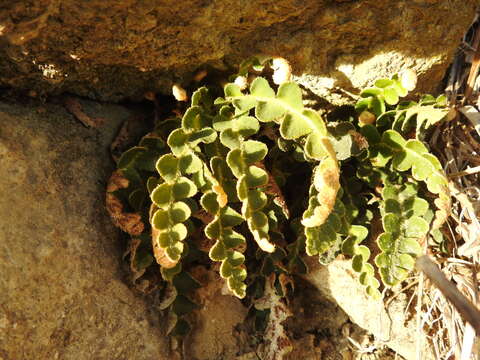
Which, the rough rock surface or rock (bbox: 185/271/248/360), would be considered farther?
rock (bbox: 185/271/248/360)

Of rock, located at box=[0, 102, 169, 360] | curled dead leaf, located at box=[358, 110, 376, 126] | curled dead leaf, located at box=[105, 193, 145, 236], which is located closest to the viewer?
rock, located at box=[0, 102, 169, 360]

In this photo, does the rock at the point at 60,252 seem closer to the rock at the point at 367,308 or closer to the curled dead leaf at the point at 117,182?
the curled dead leaf at the point at 117,182

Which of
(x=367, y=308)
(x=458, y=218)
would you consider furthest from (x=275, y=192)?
(x=458, y=218)

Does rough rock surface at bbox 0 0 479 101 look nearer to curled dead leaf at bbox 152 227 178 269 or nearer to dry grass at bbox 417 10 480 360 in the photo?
dry grass at bbox 417 10 480 360

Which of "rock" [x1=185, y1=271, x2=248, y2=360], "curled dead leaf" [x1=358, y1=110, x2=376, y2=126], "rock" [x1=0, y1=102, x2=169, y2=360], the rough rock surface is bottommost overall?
"rock" [x1=185, y1=271, x2=248, y2=360]

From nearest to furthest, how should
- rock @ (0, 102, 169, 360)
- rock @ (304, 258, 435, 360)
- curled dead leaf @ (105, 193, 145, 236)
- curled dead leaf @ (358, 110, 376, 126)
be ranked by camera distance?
rock @ (0, 102, 169, 360) → curled dead leaf @ (105, 193, 145, 236) → curled dead leaf @ (358, 110, 376, 126) → rock @ (304, 258, 435, 360)

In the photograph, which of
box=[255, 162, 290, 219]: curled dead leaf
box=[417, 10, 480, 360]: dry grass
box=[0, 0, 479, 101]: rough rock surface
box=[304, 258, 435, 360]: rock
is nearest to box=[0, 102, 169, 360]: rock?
box=[0, 0, 479, 101]: rough rock surface
